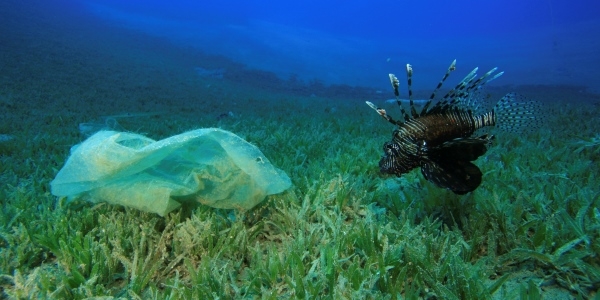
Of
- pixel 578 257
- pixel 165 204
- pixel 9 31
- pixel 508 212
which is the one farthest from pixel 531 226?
pixel 9 31

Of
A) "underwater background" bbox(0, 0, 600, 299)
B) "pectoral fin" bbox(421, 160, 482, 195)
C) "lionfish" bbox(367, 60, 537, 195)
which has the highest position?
"lionfish" bbox(367, 60, 537, 195)

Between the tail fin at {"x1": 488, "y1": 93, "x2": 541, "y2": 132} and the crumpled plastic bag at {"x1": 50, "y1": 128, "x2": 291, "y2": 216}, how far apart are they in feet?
6.72

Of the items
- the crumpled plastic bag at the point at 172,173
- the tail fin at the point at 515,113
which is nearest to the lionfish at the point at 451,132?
the tail fin at the point at 515,113

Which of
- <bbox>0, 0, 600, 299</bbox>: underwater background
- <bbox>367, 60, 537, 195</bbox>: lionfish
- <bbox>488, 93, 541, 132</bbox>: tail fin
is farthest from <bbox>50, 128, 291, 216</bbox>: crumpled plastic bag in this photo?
<bbox>488, 93, 541, 132</bbox>: tail fin

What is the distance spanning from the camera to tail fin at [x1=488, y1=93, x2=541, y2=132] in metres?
2.93

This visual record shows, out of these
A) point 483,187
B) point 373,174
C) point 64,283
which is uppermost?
point 483,187

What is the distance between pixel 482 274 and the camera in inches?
85.0

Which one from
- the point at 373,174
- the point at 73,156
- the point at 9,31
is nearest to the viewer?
the point at 73,156

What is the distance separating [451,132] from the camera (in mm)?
2734

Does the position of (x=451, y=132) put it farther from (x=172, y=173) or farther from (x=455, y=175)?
(x=172, y=173)

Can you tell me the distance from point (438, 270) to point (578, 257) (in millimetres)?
968

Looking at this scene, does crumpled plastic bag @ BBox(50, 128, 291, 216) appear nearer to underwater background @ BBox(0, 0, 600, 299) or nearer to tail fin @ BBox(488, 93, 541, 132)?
underwater background @ BBox(0, 0, 600, 299)

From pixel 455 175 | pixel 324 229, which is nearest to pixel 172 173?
pixel 324 229

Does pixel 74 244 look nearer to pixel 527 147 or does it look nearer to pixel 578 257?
pixel 578 257
